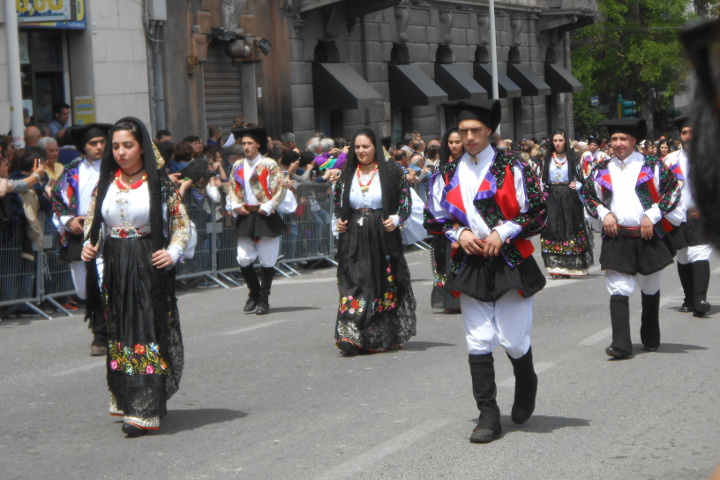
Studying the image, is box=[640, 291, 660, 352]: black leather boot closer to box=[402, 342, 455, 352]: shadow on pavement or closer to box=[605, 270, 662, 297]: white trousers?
box=[605, 270, 662, 297]: white trousers

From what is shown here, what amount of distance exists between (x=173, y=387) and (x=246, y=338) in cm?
375

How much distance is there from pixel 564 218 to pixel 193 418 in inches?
393

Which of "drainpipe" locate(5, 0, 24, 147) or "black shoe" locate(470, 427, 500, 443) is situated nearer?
"black shoe" locate(470, 427, 500, 443)

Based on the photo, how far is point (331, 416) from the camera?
6895 millimetres

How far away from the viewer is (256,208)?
12172 mm

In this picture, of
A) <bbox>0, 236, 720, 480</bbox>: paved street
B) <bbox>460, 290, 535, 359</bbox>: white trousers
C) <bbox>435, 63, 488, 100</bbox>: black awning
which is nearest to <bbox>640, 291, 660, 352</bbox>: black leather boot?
<bbox>0, 236, 720, 480</bbox>: paved street

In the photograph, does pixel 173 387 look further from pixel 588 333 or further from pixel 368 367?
pixel 588 333

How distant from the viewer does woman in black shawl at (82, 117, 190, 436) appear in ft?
21.3

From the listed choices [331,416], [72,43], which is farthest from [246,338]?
[72,43]

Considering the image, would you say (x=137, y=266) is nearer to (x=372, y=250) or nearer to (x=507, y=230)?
(x=507, y=230)

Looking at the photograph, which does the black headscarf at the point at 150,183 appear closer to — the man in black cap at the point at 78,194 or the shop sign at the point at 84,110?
the man in black cap at the point at 78,194

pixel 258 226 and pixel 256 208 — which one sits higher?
pixel 256 208

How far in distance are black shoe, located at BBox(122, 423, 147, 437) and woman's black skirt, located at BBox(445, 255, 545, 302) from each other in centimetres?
187

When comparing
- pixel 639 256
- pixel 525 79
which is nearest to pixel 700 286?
pixel 639 256
